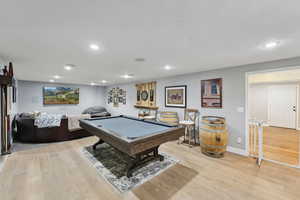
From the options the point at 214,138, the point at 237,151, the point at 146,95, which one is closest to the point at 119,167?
the point at 214,138

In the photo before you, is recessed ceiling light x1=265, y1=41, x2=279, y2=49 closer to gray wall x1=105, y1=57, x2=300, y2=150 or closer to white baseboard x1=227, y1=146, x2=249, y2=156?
gray wall x1=105, y1=57, x2=300, y2=150

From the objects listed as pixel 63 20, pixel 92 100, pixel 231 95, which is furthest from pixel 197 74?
pixel 92 100

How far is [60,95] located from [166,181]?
7.57 metres

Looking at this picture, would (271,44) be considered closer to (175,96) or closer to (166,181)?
(166,181)

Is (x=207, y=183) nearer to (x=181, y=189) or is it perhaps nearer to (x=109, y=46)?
(x=181, y=189)

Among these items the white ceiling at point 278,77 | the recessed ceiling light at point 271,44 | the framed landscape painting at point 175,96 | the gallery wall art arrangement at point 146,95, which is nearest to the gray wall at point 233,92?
the framed landscape painting at point 175,96

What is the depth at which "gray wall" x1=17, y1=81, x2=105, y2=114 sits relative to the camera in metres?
6.25

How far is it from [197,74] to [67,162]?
424 cm

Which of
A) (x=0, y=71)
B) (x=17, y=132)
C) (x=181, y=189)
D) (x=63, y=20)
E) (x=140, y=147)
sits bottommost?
(x=181, y=189)

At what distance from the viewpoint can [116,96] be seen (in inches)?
307

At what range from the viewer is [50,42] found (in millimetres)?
1964

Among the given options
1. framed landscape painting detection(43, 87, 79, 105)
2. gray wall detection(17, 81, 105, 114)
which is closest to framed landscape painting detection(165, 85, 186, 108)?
gray wall detection(17, 81, 105, 114)

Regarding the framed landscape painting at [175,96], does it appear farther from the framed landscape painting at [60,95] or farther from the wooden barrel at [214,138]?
the framed landscape painting at [60,95]

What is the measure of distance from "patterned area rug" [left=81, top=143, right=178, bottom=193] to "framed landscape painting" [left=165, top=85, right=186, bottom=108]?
2.04m
